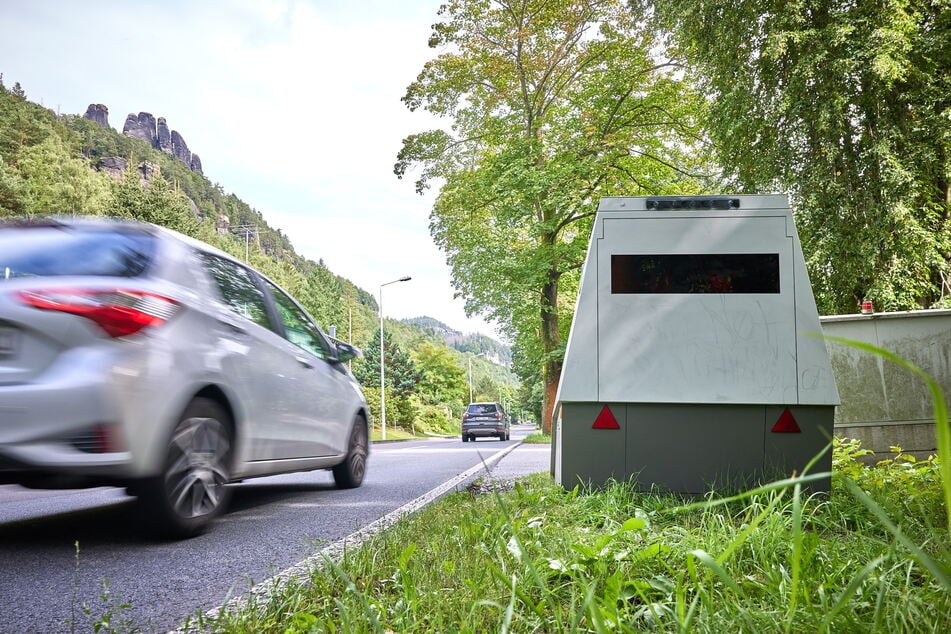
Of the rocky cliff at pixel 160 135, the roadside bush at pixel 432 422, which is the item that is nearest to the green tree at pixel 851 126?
the roadside bush at pixel 432 422

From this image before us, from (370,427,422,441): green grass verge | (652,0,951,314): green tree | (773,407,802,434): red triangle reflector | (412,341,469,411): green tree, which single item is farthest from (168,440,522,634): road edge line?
(412,341,469,411): green tree

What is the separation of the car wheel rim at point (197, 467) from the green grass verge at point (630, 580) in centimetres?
132

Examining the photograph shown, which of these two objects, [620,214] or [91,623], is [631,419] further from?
[91,623]

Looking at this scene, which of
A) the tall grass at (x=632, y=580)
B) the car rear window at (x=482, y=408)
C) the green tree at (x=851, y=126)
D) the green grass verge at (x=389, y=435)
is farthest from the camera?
the green grass verge at (x=389, y=435)

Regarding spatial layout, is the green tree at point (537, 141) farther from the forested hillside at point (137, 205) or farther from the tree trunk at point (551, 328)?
the forested hillside at point (137, 205)

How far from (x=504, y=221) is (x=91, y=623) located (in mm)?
17713

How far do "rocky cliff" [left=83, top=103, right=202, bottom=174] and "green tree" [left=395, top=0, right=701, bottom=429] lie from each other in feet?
580

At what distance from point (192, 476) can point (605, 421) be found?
261cm

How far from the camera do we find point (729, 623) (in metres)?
1.81

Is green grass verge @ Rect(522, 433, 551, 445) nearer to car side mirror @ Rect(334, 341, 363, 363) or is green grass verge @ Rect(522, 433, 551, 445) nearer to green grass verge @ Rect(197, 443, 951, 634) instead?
car side mirror @ Rect(334, 341, 363, 363)

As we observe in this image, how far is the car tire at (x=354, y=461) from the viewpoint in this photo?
670 cm

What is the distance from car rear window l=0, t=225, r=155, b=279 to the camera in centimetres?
360

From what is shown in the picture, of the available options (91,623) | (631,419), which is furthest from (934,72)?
(91,623)

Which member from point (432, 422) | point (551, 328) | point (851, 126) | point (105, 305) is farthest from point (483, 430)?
point (432, 422)
